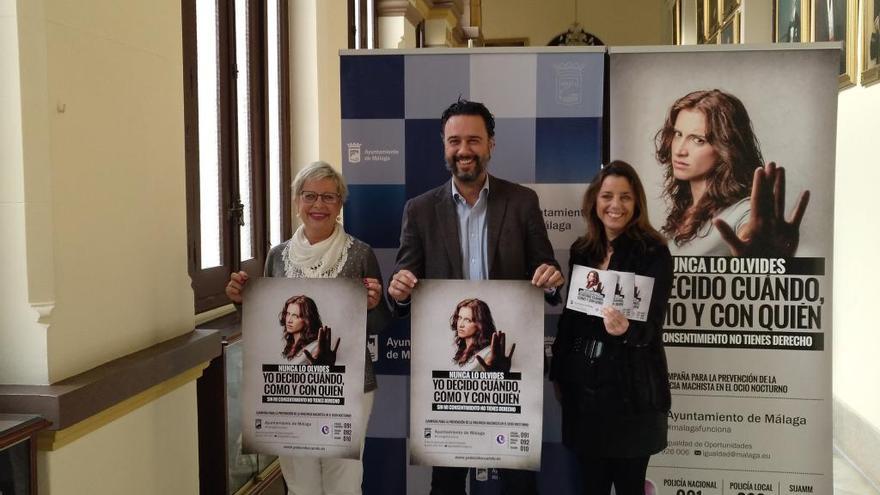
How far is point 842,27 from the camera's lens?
5348mm

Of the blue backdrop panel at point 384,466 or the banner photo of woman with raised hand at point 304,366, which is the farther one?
the blue backdrop panel at point 384,466

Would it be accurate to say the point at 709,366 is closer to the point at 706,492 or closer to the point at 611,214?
the point at 706,492

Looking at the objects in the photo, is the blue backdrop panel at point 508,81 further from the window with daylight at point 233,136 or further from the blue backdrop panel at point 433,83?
the window with daylight at point 233,136

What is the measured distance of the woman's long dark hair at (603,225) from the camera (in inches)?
120

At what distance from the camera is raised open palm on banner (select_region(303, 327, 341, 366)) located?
114 inches

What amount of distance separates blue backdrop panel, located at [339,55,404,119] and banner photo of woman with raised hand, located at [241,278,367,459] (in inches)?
37.4

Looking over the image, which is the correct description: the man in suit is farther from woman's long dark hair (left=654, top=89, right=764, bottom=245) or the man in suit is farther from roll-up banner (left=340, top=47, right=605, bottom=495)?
woman's long dark hair (left=654, top=89, right=764, bottom=245)

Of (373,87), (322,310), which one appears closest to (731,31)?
(373,87)

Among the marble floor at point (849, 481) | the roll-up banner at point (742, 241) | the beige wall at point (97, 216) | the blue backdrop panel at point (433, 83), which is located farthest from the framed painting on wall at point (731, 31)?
the beige wall at point (97, 216)

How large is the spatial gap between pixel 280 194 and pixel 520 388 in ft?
9.64

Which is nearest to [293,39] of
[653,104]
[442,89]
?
[442,89]

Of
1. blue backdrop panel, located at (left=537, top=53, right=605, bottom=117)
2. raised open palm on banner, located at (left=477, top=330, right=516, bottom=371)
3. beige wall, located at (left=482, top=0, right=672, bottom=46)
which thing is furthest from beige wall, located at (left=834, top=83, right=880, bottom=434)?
beige wall, located at (left=482, top=0, right=672, bottom=46)

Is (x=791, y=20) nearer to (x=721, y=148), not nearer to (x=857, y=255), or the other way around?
(x=857, y=255)

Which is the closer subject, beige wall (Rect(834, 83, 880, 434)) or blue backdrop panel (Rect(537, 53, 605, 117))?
blue backdrop panel (Rect(537, 53, 605, 117))
